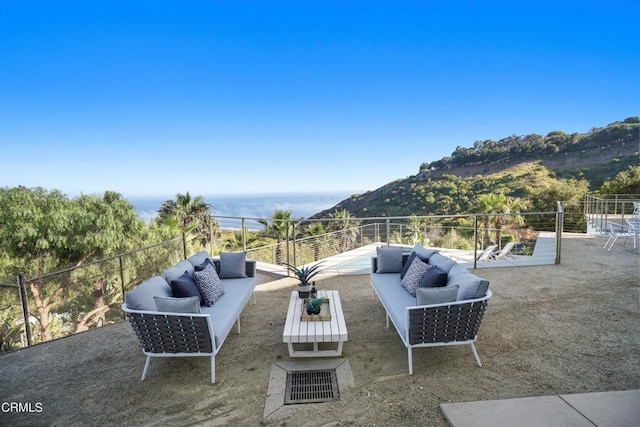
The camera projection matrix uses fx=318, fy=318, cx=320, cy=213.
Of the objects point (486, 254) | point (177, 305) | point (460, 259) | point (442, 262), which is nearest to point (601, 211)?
point (486, 254)

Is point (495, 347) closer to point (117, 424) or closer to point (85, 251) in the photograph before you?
point (117, 424)

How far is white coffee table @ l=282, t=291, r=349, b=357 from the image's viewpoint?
8.43 ft

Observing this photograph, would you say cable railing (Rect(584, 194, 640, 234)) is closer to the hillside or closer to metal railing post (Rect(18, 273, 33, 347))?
the hillside

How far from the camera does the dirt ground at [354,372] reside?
6.88 ft

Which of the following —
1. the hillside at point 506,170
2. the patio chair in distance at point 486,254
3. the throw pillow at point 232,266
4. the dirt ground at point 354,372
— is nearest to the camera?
the dirt ground at point 354,372

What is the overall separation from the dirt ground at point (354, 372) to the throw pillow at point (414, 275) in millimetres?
517

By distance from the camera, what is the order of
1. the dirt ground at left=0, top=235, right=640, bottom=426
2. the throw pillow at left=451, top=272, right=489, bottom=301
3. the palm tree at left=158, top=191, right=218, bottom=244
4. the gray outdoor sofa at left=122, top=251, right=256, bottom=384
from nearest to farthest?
1. the dirt ground at left=0, top=235, right=640, bottom=426
2. the gray outdoor sofa at left=122, top=251, right=256, bottom=384
3. the throw pillow at left=451, top=272, right=489, bottom=301
4. the palm tree at left=158, top=191, right=218, bottom=244

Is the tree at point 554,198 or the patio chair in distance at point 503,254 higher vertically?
the tree at point 554,198

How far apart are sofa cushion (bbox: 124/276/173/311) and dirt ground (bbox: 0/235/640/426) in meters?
0.60

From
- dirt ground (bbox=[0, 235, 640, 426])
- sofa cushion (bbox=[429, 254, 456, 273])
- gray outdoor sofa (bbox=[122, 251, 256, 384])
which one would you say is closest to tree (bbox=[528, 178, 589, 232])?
dirt ground (bbox=[0, 235, 640, 426])

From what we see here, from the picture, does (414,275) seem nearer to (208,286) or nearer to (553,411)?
(553,411)

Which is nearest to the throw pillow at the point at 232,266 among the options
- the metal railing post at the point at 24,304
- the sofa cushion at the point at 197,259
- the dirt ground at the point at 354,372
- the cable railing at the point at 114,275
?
the sofa cushion at the point at 197,259

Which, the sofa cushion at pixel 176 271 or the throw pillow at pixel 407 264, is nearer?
the sofa cushion at pixel 176 271

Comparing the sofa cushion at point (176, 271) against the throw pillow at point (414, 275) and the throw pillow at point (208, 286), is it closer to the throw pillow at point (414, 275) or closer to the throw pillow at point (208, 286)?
the throw pillow at point (208, 286)
